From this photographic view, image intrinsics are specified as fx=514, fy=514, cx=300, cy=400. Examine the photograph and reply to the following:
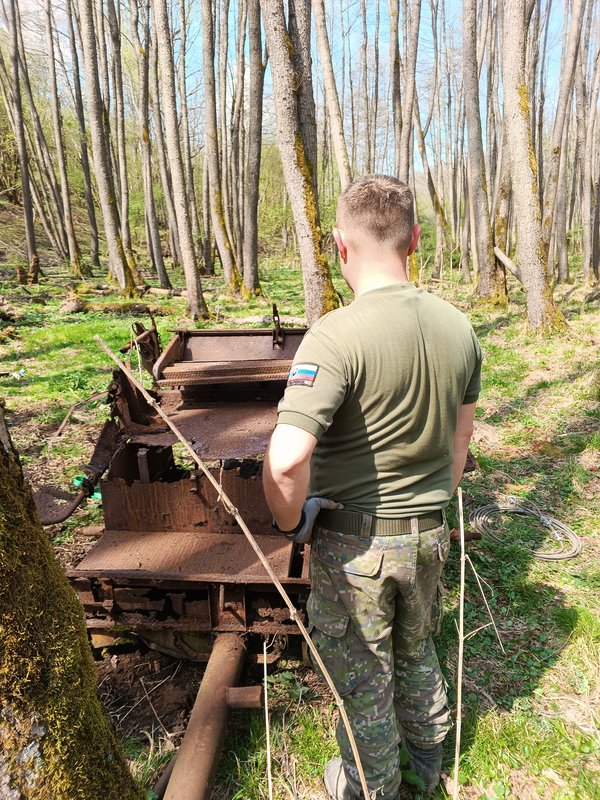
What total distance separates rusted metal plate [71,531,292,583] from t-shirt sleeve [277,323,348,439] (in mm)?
1280

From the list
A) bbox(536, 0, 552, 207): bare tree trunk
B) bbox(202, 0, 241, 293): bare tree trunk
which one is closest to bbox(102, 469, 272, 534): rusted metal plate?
bbox(202, 0, 241, 293): bare tree trunk

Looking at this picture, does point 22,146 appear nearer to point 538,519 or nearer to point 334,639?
point 538,519

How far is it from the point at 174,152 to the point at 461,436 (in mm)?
11399

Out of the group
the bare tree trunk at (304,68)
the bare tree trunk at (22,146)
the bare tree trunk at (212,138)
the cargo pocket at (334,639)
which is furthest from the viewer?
the bare tree trunk at (22,146)

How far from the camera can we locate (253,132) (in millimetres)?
13648

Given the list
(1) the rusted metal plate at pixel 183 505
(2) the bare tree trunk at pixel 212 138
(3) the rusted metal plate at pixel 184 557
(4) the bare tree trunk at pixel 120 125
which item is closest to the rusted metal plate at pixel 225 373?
(1) the rusted metal plate at pixel 183 505

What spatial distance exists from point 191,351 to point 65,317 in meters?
9.73

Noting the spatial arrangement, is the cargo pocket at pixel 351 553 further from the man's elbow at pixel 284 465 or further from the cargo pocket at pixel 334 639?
the man's elbow at pixel 284 465

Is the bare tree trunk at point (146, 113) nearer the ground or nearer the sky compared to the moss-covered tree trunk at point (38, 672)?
nearer the sky

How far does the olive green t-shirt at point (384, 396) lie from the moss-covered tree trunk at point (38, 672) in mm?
712

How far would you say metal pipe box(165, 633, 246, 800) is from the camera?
6.37ft

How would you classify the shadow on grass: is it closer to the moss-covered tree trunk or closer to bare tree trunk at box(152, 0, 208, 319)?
the moss-covered tree trunk

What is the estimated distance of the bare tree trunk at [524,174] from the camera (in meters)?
8.80

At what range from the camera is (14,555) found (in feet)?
3.90
